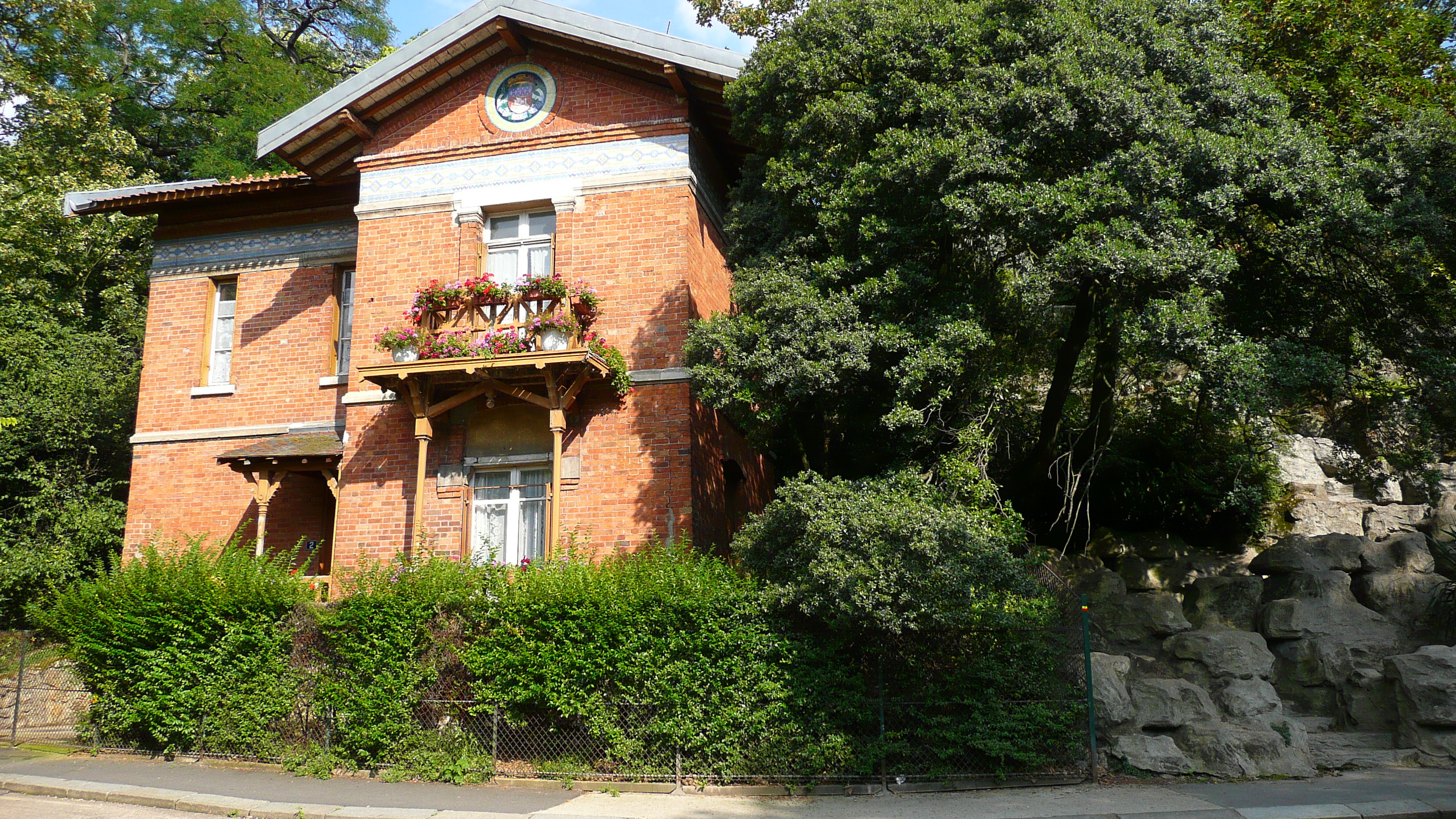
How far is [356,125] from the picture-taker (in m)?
14.8

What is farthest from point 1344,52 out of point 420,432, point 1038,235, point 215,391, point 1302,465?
point 215,391

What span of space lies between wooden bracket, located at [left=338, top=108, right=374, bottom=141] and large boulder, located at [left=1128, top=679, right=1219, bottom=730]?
13289 millimetres

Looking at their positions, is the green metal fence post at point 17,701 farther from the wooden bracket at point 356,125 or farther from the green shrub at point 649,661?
the wooden bracket at point 356,125

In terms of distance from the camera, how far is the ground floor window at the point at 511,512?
44.2 feet

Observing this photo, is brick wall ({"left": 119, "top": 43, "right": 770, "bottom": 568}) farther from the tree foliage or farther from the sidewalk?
the sidewalk

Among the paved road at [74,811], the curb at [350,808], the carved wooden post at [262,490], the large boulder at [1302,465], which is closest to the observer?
the curb at [350,808]

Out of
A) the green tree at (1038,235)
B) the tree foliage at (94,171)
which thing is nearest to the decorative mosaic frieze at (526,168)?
the green tree at (1038,235)

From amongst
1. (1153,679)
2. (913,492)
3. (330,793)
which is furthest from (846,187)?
(330,793)

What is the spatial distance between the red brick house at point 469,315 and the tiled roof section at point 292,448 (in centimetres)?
4

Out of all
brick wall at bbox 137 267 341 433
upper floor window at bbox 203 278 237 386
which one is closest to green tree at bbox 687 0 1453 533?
brick wall at bbox 137 267 341 433

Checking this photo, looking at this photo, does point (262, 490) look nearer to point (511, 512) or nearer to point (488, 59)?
point (511, 512)

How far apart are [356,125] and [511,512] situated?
653 cm

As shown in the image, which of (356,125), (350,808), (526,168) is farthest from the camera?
(356,125)

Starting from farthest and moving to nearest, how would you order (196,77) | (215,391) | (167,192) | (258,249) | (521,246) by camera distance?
(196,77), (258,249), (215,391), (167,192), (521,246)
